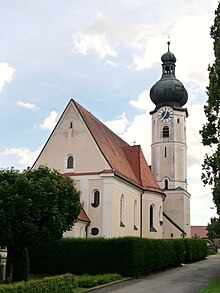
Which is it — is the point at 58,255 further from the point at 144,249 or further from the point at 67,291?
the point at 67,291

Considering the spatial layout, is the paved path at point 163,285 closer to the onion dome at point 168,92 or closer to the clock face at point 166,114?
the clock face at point 166,114

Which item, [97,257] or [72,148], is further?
[72,148]

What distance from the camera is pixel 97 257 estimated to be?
24.5 m

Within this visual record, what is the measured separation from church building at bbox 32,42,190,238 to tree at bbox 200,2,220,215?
11109mm

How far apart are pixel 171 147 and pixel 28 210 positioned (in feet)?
110

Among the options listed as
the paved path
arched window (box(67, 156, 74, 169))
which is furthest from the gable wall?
the paved path

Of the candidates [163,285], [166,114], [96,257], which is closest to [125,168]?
[166,114]

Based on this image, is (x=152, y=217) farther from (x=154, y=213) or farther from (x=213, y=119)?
(x=213, y=119)

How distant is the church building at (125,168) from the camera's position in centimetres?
3316

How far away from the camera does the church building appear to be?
33156 mm

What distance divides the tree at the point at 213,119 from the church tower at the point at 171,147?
2616 centimetres

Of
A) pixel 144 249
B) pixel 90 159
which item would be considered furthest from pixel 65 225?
pixel 90 159

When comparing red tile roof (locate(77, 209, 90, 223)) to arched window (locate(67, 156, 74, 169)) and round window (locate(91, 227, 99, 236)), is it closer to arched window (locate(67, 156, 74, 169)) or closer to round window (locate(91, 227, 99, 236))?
round window (locate(91, 227, 99, 236))

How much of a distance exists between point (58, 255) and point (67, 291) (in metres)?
10.3
